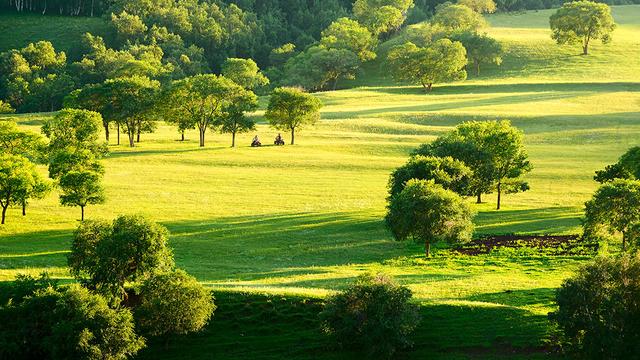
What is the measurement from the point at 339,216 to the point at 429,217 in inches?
518

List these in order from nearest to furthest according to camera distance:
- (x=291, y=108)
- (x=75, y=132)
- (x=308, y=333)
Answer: (x=308, y=333) → (x=75, y=132) → (x=291, y=108)

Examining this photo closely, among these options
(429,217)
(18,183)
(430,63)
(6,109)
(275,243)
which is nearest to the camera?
(429,217)

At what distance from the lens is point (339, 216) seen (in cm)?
6894

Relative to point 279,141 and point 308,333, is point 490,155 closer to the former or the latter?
point 308,333

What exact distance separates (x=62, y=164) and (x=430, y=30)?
128645mm

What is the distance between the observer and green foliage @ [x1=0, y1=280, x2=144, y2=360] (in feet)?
134

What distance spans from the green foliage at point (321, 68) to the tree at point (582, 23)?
41745 millimetres

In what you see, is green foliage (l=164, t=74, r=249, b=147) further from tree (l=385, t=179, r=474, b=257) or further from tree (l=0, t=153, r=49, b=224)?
tree (l=385, t=179, r=474, b=257)

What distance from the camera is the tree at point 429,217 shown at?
188 feet

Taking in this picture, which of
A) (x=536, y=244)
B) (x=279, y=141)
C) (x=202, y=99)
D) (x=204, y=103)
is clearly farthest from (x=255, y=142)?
(x=536, y=244)

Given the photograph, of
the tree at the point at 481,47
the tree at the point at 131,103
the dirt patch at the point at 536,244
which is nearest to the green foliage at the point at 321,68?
the tree at the point at 481,47

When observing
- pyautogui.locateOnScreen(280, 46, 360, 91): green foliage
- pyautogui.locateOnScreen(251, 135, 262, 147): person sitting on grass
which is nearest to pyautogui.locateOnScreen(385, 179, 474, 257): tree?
pyautogui.locateOnScreen(251, 135, 262, 147): person sitting on grass

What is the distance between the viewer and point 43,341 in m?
41.5

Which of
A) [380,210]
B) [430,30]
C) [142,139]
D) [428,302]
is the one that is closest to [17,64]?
[142,139]
